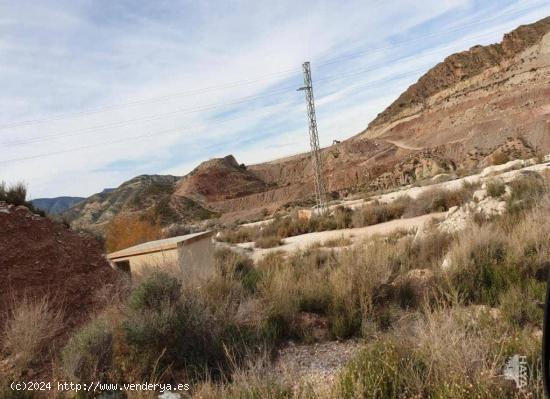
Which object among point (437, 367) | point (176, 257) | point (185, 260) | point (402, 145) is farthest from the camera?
point (402, 145)

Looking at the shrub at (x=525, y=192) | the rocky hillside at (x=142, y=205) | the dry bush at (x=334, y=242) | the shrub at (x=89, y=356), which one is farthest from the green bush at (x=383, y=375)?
the rocky hillside at (x=142, y=205)

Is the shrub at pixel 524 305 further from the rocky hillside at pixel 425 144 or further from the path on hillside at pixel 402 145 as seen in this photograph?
the path on hillside at pixel 402 145

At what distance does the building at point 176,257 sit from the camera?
8.71m

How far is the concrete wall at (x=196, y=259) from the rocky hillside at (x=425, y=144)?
35729mm

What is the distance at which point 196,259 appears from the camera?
30.9 feet

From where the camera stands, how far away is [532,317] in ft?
18.6

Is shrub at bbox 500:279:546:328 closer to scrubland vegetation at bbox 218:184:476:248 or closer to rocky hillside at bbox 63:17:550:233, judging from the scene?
scrubland vegetation at bbox 218:184:476:248

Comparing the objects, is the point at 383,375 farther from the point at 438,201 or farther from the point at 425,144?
the point at 425,144

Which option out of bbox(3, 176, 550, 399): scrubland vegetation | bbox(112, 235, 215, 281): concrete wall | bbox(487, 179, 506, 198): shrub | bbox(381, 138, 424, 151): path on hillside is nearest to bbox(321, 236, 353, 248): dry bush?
bbox(487, 179, 506, 198): shrub

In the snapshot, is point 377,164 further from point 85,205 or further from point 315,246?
point 85,205

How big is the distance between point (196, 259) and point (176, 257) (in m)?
0.65

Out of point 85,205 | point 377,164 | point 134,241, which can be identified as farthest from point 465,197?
point 85,205

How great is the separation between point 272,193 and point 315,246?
5009 cm

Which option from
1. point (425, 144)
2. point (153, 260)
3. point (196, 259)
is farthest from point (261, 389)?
point (425, 144)
